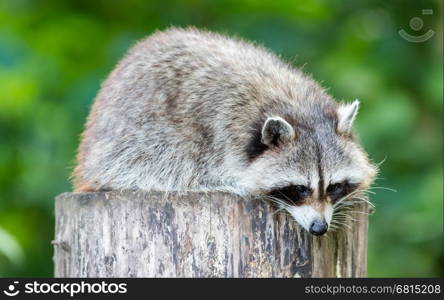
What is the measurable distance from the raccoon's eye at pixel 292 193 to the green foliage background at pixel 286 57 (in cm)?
353

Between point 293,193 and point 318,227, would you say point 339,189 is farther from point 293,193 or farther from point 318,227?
point 318,227

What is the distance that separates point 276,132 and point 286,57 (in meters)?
4.16

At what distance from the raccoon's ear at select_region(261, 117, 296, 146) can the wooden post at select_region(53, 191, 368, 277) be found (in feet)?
2.85

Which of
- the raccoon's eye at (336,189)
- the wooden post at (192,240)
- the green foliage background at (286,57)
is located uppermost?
the green foliage background at (286,57)

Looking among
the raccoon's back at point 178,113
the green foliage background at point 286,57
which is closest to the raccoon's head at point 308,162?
the raccoon's back at point 178,113

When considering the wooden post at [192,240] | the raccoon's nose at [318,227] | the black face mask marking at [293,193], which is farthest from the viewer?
the black face mask marking at [293,193]

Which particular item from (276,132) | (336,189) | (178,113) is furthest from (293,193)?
(178,113)

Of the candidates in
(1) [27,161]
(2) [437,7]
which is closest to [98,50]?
(1) [27,161]

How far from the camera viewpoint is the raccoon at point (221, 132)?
7562 millimetres

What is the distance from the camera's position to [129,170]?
8.00 metres

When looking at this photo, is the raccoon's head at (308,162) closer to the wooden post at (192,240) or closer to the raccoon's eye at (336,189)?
the raccoon's eye at (336,189)

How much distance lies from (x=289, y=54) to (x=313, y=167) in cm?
459

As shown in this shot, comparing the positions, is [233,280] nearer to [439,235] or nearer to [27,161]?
[439,235]

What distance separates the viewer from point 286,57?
11609 mm
